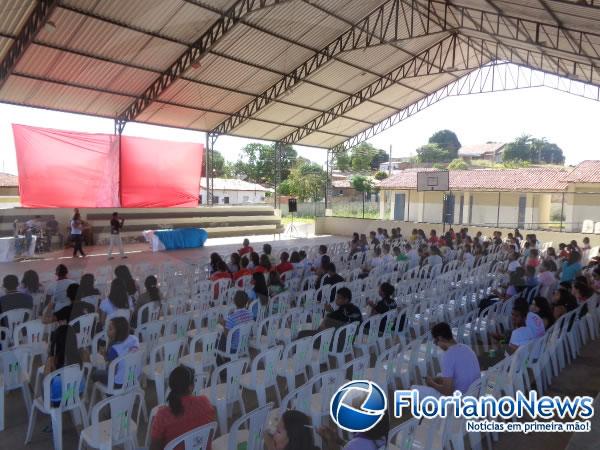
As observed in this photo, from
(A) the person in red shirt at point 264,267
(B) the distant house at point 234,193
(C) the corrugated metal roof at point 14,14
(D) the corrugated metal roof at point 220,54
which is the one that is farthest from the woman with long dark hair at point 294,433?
(B) the distant house at point 234,193

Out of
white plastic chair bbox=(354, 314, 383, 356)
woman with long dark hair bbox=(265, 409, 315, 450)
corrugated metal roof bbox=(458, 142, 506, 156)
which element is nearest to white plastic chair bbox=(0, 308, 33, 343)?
white plastic chair bbox=(354, 314, 383, 356)

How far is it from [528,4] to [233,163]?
1699 inches

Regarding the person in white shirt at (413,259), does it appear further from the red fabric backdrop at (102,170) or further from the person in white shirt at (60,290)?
the red fabric backdrop at (102,170)

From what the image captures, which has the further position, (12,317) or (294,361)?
(12,317)

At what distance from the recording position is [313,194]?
38.2 meters

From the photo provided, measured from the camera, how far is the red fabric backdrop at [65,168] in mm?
13461

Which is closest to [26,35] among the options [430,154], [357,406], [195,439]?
[195,439]

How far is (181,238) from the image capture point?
15422 millimetres

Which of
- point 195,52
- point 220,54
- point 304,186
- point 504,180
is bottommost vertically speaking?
point 304,186

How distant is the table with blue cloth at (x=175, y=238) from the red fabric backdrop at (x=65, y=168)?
215 cm

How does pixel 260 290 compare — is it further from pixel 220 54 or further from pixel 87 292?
pixel 220 54

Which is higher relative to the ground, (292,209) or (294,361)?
(292,209)

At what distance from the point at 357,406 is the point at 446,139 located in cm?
6574

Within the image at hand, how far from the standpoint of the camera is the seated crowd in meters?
2.52
